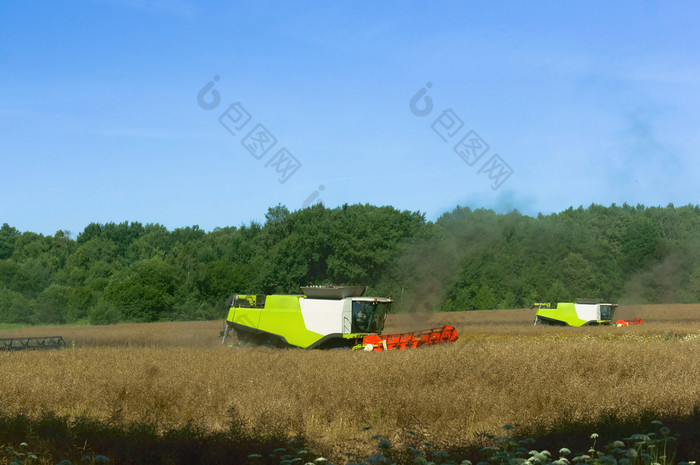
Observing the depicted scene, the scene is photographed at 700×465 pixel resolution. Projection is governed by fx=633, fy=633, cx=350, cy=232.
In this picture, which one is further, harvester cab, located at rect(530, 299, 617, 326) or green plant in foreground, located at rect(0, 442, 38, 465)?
harvester cab, located at rect(530, 299, 617, 326)

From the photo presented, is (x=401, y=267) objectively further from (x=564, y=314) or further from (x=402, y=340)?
(x=402, y=340)

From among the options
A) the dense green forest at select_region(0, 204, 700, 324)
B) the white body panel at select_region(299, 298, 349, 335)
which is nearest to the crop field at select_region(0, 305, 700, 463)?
the white body panel at select_region(299, 298, 349, 335)

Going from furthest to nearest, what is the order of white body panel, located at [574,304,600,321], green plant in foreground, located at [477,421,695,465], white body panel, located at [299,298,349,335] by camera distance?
white body panel, located at [574,304,600,321]
white body panel, located at [299,298,349,335]
green plant in foreground, located at [477,421,695,465]

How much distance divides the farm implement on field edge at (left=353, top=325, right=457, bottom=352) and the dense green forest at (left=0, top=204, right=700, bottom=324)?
34.0 metres

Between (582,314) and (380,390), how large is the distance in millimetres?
31336

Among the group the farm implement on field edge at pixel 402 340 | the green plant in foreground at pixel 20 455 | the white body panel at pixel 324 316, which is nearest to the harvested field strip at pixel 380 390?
the green plant in foreground at pixel 20 455

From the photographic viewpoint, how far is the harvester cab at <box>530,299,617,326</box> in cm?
3828

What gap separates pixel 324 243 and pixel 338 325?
52.6 meters

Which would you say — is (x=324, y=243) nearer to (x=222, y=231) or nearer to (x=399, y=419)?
(x=222, y=231)

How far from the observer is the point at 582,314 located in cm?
3850

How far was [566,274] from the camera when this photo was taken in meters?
65.3

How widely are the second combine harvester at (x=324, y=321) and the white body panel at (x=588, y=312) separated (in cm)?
1905

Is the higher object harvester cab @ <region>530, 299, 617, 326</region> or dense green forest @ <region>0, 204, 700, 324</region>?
dense green forest @ <region>0, 204, 700, 324</region>

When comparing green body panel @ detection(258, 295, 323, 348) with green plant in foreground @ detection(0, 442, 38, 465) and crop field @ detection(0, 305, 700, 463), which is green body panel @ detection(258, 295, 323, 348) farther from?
green plant in foreground @ detection(0, 442, 38, 465)
